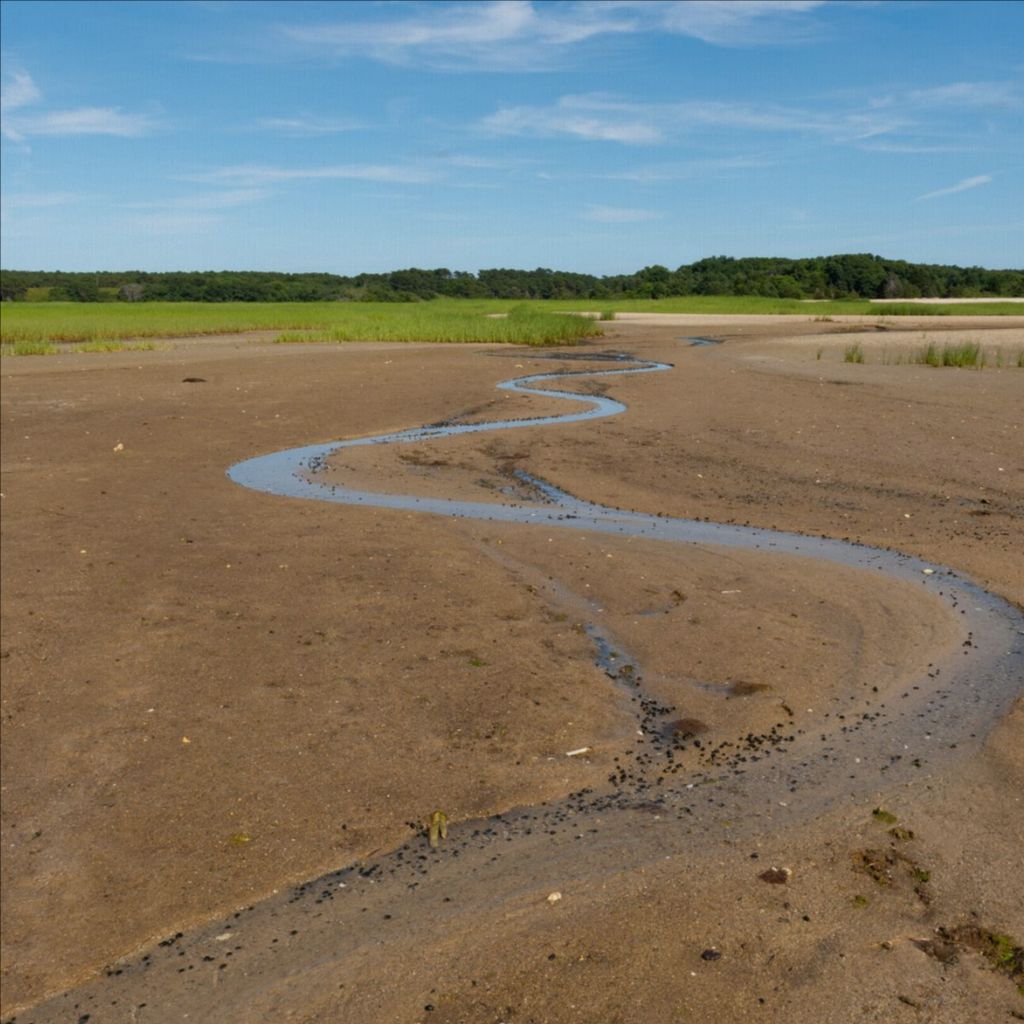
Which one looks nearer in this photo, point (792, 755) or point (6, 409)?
point (792, 755)

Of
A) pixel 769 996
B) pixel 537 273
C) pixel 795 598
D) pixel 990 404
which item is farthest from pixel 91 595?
pixel 537 273

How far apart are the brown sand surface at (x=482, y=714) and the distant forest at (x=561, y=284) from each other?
83.0 meters

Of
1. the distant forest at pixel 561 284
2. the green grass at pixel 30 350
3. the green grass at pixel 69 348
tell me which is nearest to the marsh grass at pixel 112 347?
the green grass at pixel 69 348

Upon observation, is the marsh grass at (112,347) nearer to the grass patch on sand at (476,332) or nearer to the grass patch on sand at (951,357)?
the grass patch on sand at (476,332)

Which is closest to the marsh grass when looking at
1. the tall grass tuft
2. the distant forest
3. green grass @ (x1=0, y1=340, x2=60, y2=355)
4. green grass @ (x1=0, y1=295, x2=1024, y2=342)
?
green grass @ (x1=0, y1=340, x2=60, y2=355)

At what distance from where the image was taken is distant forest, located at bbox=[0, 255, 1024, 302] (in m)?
95.1

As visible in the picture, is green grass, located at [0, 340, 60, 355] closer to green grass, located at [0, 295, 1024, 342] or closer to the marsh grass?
the marsh grass

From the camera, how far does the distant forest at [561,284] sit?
95.1 meters

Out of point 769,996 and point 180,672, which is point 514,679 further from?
point 769,996

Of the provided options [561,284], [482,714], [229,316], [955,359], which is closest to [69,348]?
[229,316]

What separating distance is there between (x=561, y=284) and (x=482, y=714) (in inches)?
5026

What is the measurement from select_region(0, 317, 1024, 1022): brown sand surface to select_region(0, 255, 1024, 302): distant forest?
83026 mm

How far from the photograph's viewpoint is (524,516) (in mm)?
12820

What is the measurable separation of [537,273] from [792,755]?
462 feet
